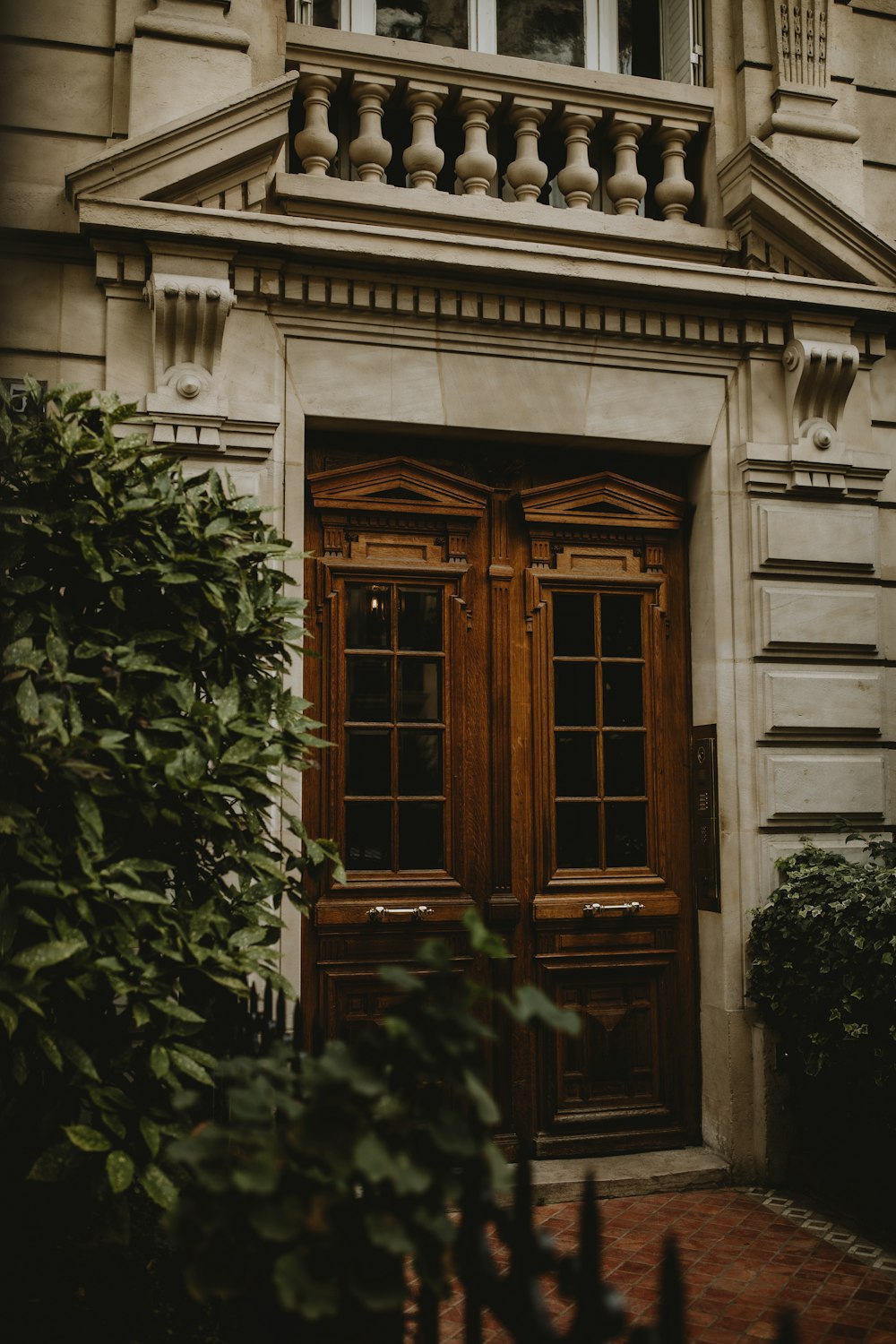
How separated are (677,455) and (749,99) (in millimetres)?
2149

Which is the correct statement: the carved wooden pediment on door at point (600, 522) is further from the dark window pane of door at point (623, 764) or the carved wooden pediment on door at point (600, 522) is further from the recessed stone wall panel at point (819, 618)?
the dark window pane of door at point (623, 764)

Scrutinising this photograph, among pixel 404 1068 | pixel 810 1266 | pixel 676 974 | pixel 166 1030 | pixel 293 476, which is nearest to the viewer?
pixel 404 1068

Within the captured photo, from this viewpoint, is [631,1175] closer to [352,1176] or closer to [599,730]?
[599,730]

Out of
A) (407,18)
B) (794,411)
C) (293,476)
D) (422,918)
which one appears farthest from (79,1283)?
(407,18)

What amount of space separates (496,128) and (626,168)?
0.80m

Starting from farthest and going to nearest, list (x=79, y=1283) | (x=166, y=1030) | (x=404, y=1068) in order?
(x=79, y=1283) → (x=166, y=1030) → (x=404, y=1068)

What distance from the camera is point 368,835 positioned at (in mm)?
5855

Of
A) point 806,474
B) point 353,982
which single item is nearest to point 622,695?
point 806,474

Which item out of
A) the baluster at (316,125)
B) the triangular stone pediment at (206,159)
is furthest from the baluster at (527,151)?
the triangular stone pediment at (206,159)

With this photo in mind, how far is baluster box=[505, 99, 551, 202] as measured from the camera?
6.15 metres

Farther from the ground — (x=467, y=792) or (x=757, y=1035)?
(x=467, y=792)

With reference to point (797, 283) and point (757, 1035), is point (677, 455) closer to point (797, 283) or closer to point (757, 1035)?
point (797, 283)

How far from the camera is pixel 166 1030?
3186 millimetres

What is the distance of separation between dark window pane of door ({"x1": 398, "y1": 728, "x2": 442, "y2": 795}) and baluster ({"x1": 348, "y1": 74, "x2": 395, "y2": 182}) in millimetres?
3019
